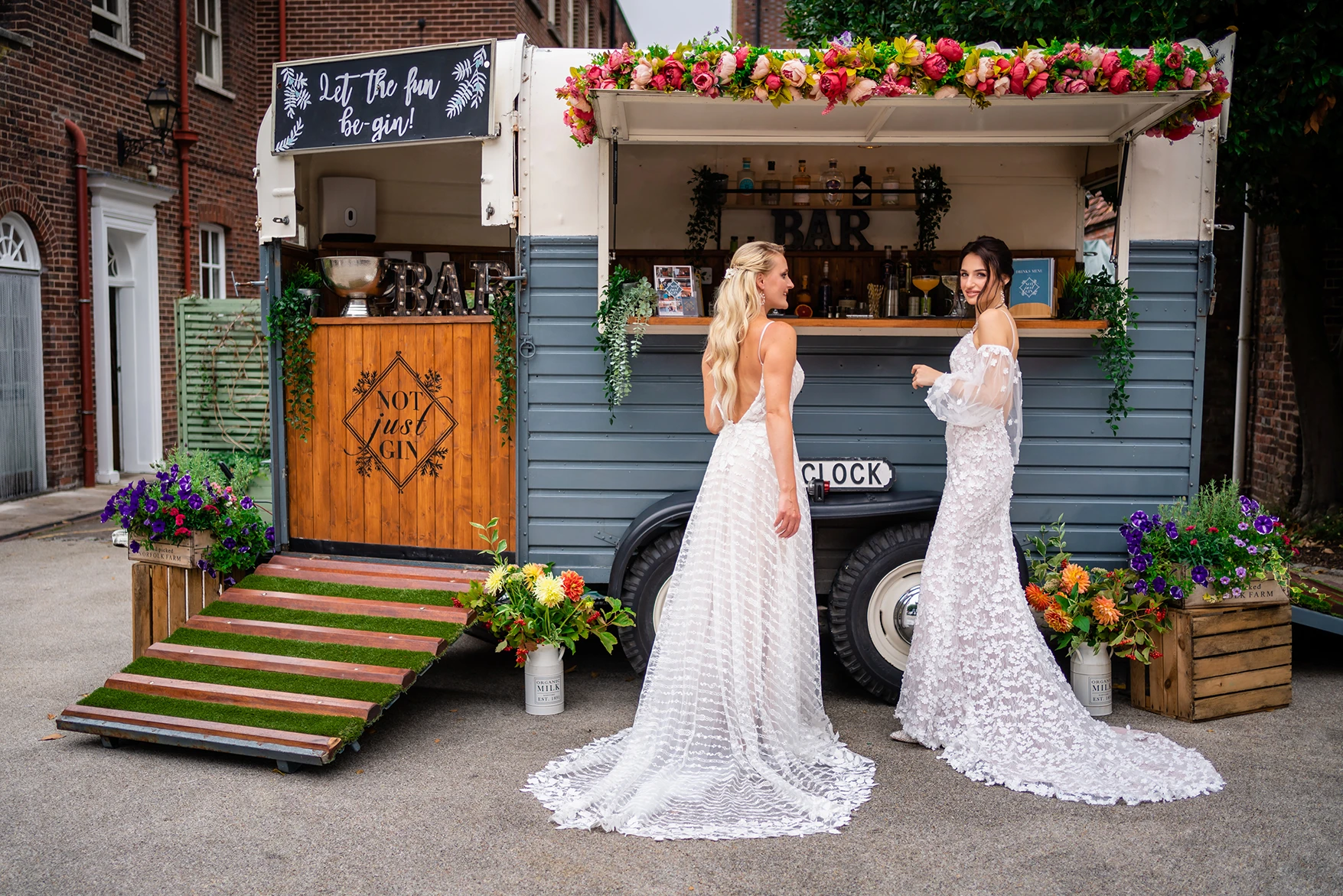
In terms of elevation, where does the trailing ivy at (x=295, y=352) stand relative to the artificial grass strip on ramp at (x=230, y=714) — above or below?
above

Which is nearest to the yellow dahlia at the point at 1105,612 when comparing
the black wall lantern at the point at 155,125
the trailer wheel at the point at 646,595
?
the trailer wheel at the point at 646,595

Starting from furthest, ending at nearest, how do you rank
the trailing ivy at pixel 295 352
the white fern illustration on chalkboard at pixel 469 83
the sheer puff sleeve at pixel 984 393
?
1. the trailing ivy at pixel 295 352
2. the white fern illustration on chalkboard at pixel 469 83
3. the sheer puff sleeve at pixel 984 393

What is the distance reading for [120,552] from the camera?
812 cm

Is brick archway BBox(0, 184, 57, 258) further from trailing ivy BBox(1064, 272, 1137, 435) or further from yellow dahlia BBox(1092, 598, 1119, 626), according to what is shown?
yellow dahlia BBox(1092, 598, 1119, 626)

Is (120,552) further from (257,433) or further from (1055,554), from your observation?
(1055,554)

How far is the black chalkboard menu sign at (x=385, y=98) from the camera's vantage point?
480 centimetres

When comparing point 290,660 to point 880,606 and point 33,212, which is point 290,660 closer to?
point 880,606

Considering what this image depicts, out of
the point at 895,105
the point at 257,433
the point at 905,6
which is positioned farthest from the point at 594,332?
the point at 257,433

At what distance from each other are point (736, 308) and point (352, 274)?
2.44m

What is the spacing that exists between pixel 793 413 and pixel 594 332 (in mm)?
978

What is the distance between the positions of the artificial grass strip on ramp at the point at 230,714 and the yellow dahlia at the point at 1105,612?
2925 millimetres

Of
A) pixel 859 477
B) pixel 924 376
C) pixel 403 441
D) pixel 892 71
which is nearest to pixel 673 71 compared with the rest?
pixel 892 71

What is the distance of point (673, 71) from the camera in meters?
4.18

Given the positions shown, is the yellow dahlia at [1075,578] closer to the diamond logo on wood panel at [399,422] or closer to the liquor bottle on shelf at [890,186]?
the liquor bottle on shelf at [890,186]
